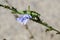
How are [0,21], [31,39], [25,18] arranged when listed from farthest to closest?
[0,21]
[31,39]
[25,18]

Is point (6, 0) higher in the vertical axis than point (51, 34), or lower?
higher

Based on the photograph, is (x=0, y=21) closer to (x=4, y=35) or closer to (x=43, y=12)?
(x=4, y=35)

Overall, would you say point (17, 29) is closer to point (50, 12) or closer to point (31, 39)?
point (31, 39)

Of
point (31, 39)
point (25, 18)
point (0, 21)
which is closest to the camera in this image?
point (25, 18)

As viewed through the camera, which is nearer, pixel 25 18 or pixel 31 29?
pixel 25 18

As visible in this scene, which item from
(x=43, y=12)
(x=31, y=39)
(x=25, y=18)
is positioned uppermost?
(x=25, y=18)

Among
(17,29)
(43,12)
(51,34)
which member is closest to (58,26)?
(51,34)

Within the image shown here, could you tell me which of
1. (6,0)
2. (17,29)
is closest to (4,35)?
(17,29)
